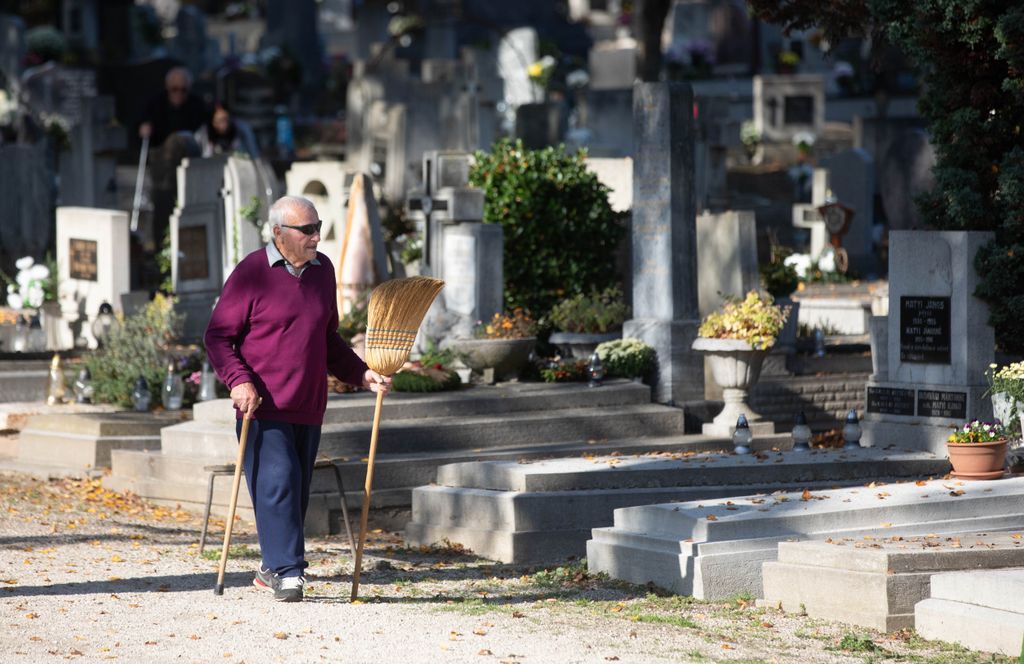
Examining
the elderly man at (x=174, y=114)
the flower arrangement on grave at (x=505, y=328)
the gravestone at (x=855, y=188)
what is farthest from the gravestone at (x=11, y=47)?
the flower arrangement on grave at (x=505, y=328)

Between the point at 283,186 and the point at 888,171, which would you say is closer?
the point at 888,171

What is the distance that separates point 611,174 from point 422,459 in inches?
372

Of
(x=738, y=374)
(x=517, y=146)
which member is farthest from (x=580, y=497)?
(x=517, y=146)

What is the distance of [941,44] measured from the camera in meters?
12.7

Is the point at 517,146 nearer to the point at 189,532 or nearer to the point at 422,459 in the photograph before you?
the point at 422,459

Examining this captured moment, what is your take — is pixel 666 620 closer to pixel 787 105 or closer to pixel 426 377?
pixel 426 377

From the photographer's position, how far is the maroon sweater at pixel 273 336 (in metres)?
8.30

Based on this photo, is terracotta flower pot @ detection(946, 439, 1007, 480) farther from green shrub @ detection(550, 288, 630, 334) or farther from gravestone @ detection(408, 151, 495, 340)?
gravestone @ detection(408, 151, 495, 340)

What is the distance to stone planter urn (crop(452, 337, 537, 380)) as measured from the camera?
1456 centimetres

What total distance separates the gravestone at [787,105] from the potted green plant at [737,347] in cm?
2083

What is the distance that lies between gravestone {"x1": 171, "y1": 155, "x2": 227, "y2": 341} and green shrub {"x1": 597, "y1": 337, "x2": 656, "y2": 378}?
461 cm

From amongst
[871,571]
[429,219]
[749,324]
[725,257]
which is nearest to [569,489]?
[871,571]

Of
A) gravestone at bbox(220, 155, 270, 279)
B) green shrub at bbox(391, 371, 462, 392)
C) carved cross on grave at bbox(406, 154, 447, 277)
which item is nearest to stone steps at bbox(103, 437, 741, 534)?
green shrub at bbox(391, 371, 462, 392)

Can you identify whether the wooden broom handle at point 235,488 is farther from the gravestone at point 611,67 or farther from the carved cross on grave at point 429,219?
the gravestone at point 611,67
